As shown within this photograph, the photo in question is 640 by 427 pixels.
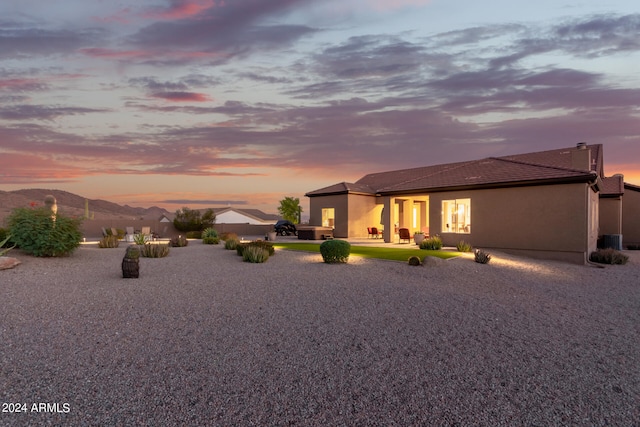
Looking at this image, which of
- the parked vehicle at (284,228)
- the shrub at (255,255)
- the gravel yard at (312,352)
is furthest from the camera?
the parked vehicle at (284,228)

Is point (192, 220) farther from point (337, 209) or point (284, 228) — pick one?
point (337, 209)

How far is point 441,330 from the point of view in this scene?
5.75 meters

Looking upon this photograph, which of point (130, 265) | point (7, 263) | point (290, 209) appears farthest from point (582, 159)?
point (290, 209)

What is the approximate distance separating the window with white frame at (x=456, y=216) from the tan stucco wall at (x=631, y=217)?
12.9m

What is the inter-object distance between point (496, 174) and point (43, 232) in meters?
17.7

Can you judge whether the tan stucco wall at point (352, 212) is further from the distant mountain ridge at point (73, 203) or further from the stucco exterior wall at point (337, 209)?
the distant mountain ridge at point (73, 203)

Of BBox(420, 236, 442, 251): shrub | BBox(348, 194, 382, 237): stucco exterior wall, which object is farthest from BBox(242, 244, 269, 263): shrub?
BBox(348, 194, 382, 237): stucco exterior wall

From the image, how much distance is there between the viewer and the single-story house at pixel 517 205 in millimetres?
14203

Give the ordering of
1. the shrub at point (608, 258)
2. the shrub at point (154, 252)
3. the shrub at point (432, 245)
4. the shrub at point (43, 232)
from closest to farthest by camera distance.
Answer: the shrub at point (43, 232) < the shrub at point (154, 252) < the shrub at point (608, 258) < the shrub at point (432, 245)

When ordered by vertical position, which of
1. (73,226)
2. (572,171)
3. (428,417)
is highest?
(572,171)

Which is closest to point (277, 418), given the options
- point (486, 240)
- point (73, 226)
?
point (73, 226)

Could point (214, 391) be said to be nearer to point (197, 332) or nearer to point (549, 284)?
point (197, 332)

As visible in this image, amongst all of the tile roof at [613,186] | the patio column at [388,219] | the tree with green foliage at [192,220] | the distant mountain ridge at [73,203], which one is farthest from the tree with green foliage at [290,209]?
the distant mountain ridge at [73,203]

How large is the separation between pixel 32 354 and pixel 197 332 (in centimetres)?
200
